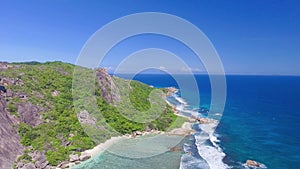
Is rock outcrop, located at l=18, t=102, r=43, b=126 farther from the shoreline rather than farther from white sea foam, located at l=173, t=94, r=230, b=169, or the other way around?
white sea foam, located at l=173, t=94, r=230, b=169

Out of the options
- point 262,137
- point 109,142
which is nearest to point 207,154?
point 109,142

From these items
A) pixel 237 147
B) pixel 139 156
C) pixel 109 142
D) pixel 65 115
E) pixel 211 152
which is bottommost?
pixel 237 147

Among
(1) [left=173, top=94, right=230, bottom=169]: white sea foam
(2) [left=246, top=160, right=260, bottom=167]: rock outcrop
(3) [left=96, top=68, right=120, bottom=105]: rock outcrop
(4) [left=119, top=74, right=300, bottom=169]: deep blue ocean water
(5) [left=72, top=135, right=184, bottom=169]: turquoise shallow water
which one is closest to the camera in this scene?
(5) [left=72, top=135, right=184, bottom=169]: turquoise shallow water

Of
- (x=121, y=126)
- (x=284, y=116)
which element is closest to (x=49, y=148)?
(x=121, y=126)

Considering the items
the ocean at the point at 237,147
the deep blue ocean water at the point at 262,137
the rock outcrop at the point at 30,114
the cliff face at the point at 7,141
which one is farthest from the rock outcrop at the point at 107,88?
the deep blue ocean water at the point at 262,137

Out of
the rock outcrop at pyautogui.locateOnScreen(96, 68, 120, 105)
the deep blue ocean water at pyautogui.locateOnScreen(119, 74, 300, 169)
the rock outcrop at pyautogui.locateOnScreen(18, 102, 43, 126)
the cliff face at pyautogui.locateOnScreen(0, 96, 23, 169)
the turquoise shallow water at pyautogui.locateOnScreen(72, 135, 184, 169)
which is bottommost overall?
the deep blue ocean water at pyautogui.locateOnScreen(119, 74, 300, 169)

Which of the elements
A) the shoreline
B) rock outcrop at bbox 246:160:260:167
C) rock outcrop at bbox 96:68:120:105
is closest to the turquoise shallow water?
the shoreline

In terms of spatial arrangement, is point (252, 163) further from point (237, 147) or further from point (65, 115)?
point (65, 115)
